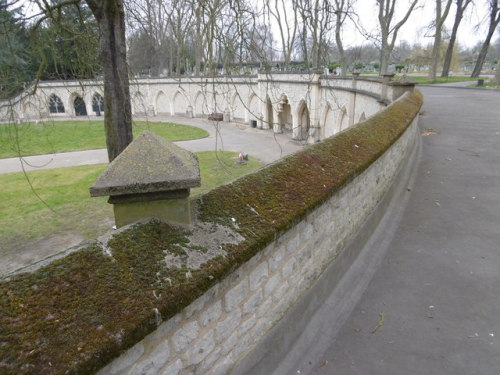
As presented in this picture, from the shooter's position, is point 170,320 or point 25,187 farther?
point 25,187

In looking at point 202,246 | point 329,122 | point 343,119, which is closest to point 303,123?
point 343,119

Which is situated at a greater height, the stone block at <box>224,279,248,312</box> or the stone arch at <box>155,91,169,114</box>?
the stone block at <box>224,279,248,312</box>

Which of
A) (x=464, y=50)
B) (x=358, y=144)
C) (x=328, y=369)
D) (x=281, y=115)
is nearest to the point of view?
(x=328, y=369)

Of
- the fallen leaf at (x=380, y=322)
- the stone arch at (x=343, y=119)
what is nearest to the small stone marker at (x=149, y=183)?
the fallen leaf at (x=380, y=322)

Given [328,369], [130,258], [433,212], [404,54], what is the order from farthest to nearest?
[404,54]
[433,212]
[328,369]
[130,258]

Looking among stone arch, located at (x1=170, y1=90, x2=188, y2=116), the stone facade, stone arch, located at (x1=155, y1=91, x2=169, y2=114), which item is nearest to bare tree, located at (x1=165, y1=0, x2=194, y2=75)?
the stone facade

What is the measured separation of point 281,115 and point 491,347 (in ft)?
101

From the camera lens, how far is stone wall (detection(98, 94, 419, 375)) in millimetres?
1919

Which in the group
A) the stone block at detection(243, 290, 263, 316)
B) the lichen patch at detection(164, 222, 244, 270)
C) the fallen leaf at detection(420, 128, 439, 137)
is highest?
the lichen patch at detection(164, 222, 244, 270)

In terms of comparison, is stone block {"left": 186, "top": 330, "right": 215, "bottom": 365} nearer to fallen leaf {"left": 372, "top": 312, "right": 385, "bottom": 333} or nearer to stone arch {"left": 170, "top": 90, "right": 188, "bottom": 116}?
fallen leaf {"left": 372, "top": 312, "right": 385, "bottom": 333}

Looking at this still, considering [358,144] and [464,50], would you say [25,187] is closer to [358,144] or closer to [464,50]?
[358,144]

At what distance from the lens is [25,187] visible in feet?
53.4

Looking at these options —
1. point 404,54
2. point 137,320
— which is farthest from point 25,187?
point 404,54

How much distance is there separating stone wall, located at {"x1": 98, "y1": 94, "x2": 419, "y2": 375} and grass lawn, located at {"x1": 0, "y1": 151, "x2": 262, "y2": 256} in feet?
15.2
